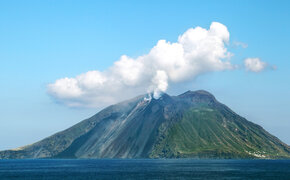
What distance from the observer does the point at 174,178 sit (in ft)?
570

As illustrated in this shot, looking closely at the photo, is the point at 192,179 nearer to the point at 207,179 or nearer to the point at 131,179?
the point at 207,179

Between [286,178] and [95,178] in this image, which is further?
[95,178]

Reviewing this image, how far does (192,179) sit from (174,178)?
1021cm

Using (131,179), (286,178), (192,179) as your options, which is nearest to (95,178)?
(131,179)

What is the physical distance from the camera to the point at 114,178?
584 feet

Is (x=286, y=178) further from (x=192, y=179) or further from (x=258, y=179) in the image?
(x=192, y=179)

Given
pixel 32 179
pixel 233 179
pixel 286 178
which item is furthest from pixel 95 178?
pixel 286 178

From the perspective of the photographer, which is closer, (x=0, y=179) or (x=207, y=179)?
(x=207, y=179)

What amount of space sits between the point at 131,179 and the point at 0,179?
234 ft

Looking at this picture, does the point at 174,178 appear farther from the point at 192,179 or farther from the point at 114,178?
the point at 114,178

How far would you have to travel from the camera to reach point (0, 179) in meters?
184

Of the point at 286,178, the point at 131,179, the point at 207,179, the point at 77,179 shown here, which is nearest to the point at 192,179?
the point at 207,179

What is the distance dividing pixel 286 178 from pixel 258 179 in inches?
582

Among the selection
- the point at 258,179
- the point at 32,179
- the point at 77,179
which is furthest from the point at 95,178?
the point at 258,179
